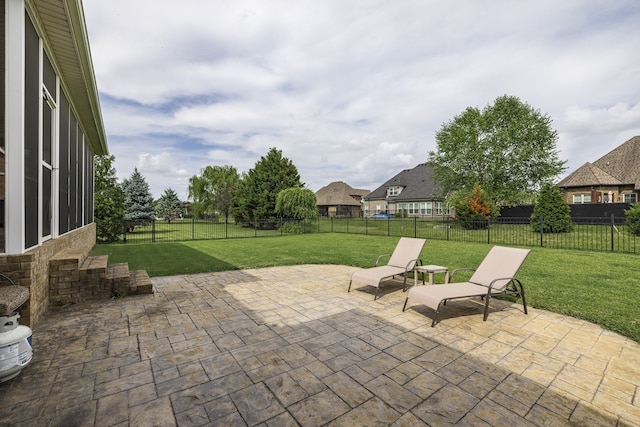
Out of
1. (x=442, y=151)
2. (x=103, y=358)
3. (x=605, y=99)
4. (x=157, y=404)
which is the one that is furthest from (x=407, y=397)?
(x=442, y=151)

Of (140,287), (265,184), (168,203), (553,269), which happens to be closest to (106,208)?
(140,287)

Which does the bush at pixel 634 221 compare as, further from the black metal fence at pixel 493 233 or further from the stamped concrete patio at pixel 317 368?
the stamped concrete patio at pixel 317 368

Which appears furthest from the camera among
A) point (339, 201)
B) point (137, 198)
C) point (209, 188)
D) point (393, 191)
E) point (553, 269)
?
point (339, 201)

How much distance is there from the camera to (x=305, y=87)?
1349 centimetres

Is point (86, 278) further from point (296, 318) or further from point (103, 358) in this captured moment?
point (296, 318)

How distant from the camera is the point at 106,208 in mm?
15117

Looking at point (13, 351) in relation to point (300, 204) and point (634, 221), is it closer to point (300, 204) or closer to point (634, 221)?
point (300, 204)

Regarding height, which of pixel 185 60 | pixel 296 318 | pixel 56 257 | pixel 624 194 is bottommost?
pixel 296 318

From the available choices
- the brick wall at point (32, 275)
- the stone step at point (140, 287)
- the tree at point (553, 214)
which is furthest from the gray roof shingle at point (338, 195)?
the brick wall at point (32, 275)

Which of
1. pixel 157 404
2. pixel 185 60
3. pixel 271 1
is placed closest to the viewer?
pixel 157 404

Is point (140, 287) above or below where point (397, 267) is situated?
below

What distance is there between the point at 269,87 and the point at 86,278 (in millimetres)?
10575

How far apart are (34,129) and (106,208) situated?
12778 mm

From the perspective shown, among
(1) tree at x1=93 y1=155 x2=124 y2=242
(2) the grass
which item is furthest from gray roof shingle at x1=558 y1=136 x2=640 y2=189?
(1) tree at x1=93 y1=155 x2=124 y2=242
